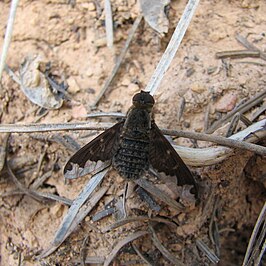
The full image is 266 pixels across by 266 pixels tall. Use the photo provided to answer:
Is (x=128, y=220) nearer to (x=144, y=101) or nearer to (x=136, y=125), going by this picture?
(x=136, y=125)

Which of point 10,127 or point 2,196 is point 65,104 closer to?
point 10,127

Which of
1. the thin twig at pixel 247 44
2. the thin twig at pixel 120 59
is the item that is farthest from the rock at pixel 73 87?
the thin twig at pixel 247 44

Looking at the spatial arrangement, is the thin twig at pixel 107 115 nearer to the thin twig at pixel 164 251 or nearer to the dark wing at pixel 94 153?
the dark wing at pixel 94 153

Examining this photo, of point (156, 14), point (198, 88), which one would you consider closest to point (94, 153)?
point (198, 88)

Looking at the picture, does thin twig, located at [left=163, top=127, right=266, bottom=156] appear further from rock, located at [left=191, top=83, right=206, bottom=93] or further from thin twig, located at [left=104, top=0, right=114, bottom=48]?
thin twig, located at [left=104, top=0, right=114, bottom=48]

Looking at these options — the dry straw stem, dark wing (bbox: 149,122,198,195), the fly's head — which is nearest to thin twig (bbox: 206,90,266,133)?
the dry straw stem

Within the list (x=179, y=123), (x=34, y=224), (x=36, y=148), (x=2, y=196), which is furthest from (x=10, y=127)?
(x=179, y=123)
